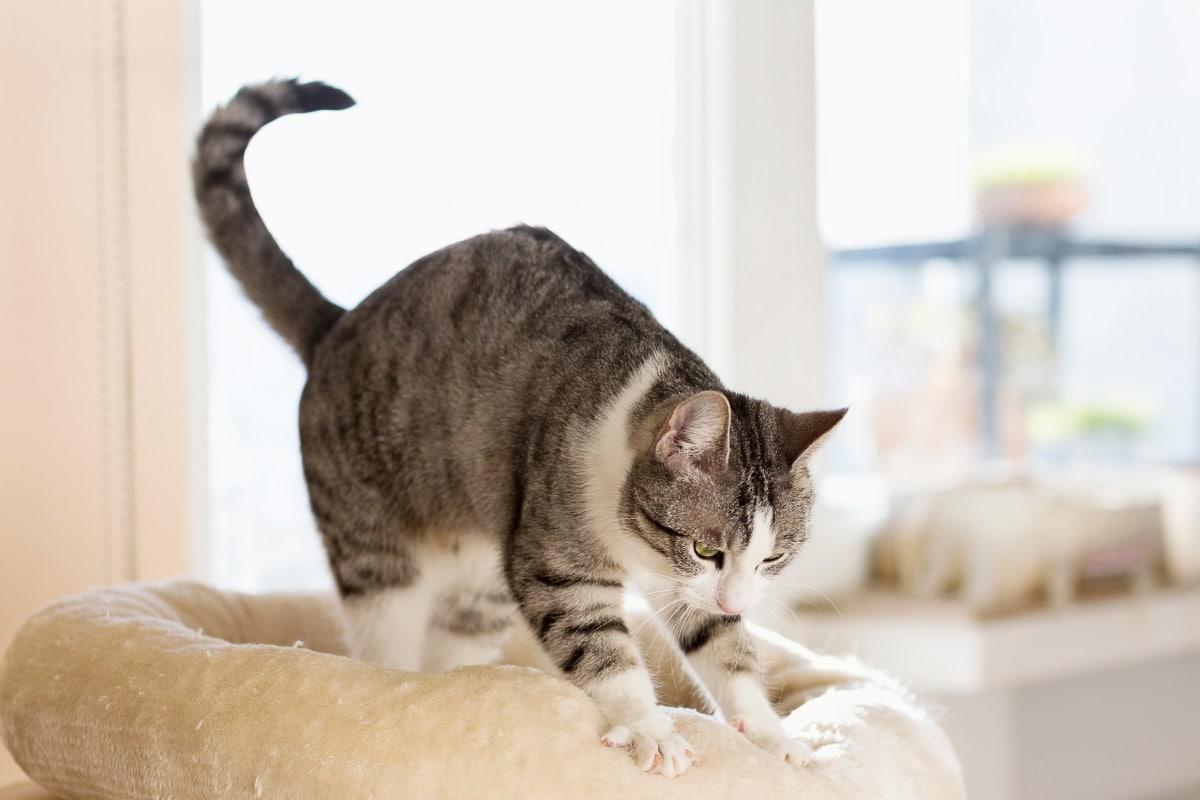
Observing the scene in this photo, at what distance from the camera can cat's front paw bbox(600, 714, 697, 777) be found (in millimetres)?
812

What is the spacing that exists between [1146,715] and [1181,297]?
0.96m

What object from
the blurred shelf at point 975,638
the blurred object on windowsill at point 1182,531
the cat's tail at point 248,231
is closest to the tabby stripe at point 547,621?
the cat's tail at point 248,231

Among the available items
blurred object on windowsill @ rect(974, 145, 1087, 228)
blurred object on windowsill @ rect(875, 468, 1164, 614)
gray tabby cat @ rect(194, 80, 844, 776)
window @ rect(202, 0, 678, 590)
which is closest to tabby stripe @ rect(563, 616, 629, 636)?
gray tabby cat @ rect(194, 80, 844, 776)

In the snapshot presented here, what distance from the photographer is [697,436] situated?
90 centimetres

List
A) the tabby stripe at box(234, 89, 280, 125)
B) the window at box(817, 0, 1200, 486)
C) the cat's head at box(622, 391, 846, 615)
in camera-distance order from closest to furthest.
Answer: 1. the cat's head at box(622, 391, 846, 615)
2. the tabby stripe at box(234, 89, 280, 125)
3. the window at box(817, 0, 1200, 486)

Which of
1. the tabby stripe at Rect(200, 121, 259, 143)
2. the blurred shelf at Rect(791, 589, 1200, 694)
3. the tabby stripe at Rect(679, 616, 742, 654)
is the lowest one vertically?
the blurred shelf at Rect(791, 589, 1200, 694)

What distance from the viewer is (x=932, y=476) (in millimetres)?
2344

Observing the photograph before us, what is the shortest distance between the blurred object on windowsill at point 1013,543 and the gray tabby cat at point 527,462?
1.16 m

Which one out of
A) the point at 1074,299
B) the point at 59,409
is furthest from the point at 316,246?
the point at 1074,299

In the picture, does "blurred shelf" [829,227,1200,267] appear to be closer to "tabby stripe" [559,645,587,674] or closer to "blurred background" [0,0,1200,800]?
"blurred background" [0,0,1200,800]

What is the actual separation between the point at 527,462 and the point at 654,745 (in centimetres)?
29

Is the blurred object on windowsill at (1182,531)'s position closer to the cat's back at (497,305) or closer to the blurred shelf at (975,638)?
the blurred shelf at (975,638)

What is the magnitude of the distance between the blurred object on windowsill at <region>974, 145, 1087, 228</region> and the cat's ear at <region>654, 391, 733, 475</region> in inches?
67.6

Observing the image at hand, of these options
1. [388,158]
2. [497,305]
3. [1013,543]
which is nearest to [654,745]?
[497,305]
